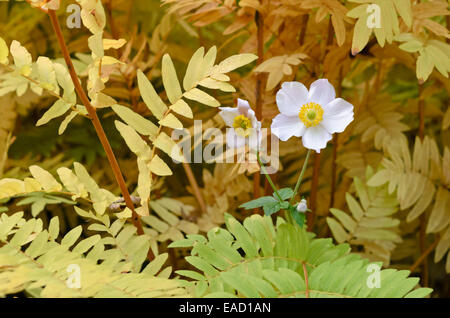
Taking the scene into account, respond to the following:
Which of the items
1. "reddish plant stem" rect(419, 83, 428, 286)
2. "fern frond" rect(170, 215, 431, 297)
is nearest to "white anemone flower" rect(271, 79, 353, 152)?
"fern frond" rect(170, 215, 431, 297)

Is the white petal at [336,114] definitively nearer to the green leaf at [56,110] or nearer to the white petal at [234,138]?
the white petal at [234,138]

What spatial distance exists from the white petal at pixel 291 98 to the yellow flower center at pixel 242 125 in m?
0.05

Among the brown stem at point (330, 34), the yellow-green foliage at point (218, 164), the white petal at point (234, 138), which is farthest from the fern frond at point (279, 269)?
the brown stem at point (330, 34)

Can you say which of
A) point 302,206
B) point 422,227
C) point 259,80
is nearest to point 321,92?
point 302,206

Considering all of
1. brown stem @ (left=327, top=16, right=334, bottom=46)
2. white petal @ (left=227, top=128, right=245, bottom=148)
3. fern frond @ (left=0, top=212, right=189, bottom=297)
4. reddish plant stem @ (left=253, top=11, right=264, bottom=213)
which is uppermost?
brown stem @ (left=327, top=16, right=334, bottom=46)

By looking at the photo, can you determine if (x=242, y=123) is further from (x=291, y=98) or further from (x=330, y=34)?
(x=330, y=34)

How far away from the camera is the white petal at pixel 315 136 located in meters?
0.59

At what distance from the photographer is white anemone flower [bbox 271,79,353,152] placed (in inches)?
23.6

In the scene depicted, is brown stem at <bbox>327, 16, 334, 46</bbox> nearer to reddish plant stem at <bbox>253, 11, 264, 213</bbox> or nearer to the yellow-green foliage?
the yellow-green foliage

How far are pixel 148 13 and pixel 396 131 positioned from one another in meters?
0.80

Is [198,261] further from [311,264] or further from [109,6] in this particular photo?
[109,6]

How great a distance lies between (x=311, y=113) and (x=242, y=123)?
0.29 ft
